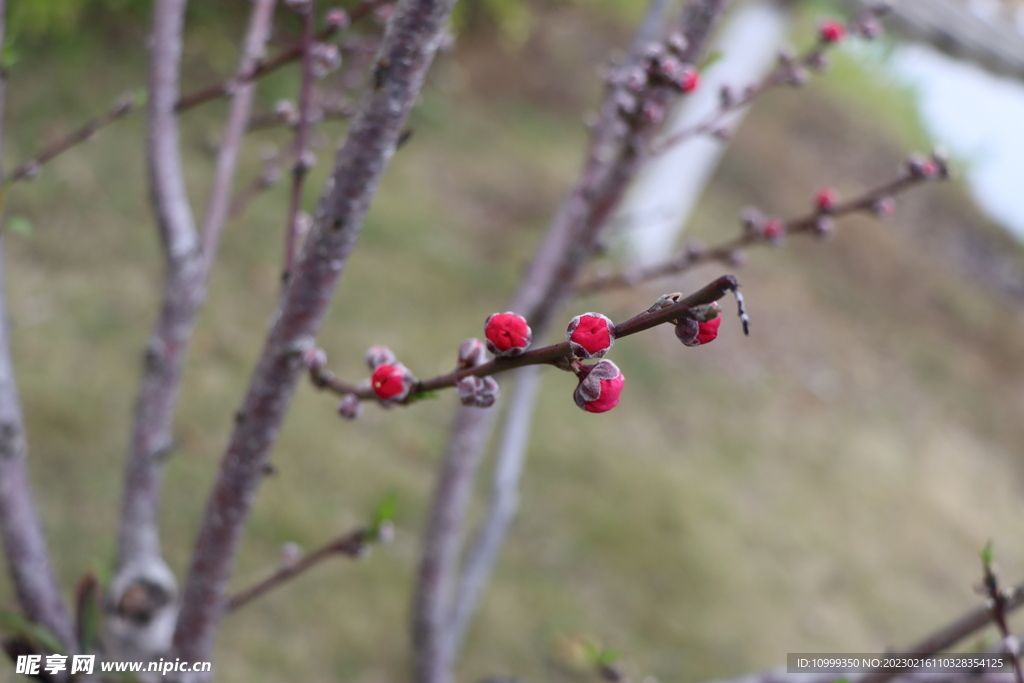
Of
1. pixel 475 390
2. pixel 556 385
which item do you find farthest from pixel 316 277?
pixel 556 385

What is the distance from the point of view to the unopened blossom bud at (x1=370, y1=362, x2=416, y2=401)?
0.40 m

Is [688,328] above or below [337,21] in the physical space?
above

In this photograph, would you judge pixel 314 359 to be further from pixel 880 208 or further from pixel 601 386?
pixel 880 208

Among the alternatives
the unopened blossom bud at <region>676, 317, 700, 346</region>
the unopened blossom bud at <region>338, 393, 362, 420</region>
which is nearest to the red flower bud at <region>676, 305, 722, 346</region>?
the unopened blossom bud at <region>676, 317, 700, 346</region>

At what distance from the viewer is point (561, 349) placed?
32 centimetres

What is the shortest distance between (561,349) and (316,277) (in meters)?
0.21

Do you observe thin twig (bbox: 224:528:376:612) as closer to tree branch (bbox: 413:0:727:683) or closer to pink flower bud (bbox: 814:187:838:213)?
tree branch (bbox: 413:0:727:683)

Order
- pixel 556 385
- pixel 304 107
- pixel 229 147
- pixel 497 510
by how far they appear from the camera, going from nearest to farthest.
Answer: pixel 304 107 → pixel 229 147 → pixel 497 510 → pixel 556 385

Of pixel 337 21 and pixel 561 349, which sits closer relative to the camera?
pixel 561 349

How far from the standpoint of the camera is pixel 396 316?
205cm

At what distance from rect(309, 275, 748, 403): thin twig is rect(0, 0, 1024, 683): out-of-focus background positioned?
0.38 metres

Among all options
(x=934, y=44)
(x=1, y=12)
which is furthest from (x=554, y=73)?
(x=1, y=12)

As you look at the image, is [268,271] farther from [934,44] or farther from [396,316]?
[934,44]

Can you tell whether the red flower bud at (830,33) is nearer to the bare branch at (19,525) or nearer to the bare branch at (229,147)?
the bare branch at (229,147)
